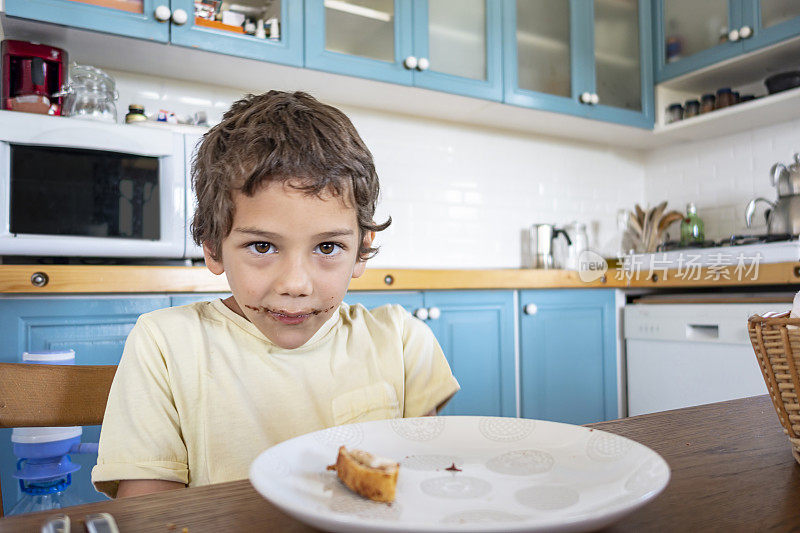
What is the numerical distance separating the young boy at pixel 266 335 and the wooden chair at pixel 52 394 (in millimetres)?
55

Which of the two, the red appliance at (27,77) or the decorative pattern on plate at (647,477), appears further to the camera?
the red appliance at (27,77)

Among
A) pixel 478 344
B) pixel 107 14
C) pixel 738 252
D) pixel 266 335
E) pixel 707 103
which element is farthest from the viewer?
pixel 707 103

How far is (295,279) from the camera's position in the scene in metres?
0.65

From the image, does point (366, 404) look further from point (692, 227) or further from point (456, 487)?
point (692, 227)

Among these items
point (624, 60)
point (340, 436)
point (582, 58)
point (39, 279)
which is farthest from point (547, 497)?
point (624, 60)

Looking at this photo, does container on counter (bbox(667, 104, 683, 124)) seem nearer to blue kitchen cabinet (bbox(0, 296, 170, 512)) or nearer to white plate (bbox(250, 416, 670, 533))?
blue kitchen cabinet (bbox(0, 296, 170, 512))

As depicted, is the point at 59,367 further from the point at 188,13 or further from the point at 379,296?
the point at 188,13

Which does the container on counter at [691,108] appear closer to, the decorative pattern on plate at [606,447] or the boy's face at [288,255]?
the boy's face at [288,255]

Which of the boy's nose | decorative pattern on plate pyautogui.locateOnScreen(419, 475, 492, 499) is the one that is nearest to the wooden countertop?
the boy's nose

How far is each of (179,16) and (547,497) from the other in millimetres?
1906

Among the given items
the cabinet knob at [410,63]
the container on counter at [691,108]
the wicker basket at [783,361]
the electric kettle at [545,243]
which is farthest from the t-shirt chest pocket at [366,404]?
the container on counter at [691,108]

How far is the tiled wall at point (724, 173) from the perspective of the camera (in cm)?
280

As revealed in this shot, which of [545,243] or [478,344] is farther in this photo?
[545,243]

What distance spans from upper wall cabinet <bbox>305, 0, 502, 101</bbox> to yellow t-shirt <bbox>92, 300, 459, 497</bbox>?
151cm
